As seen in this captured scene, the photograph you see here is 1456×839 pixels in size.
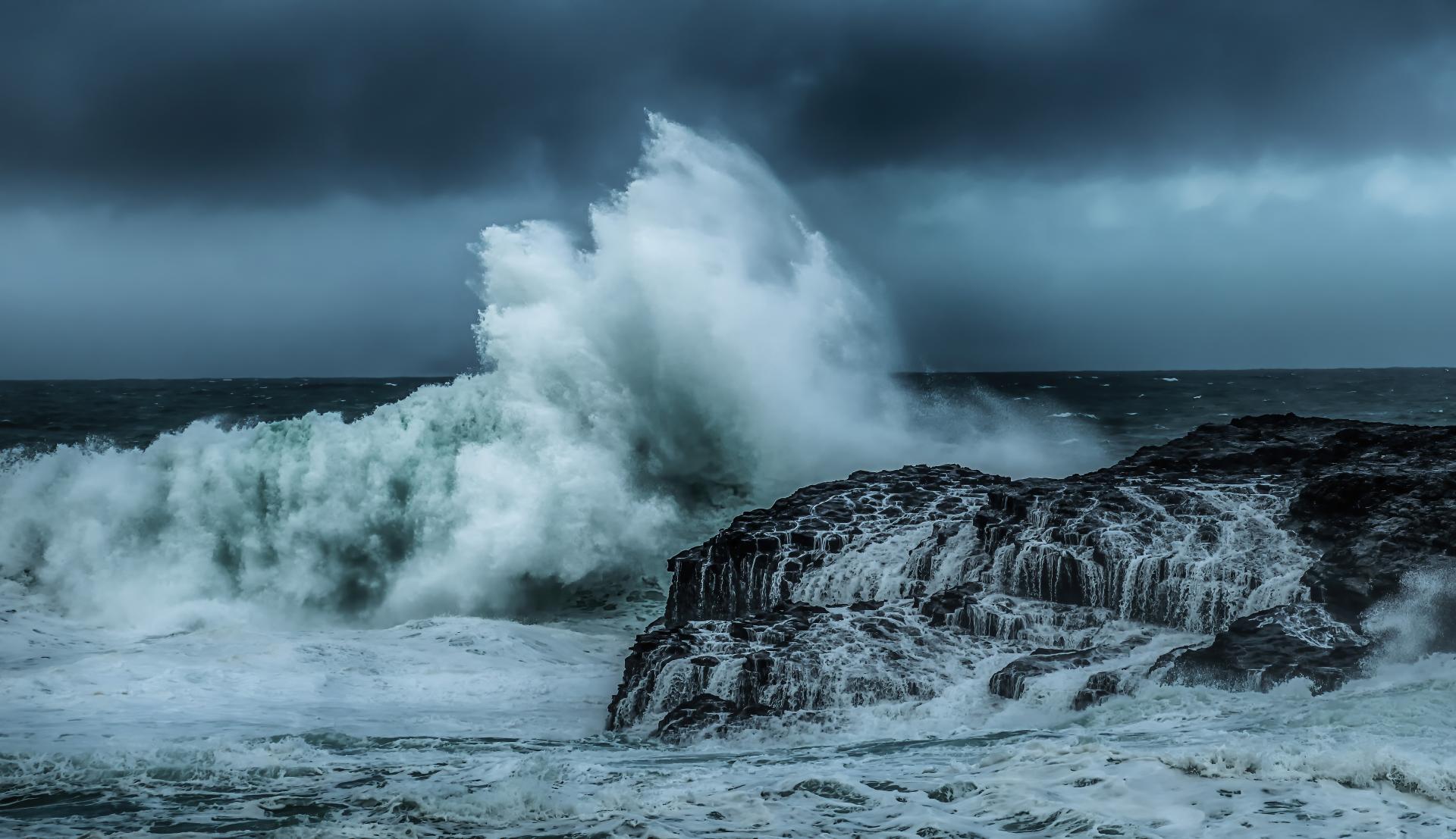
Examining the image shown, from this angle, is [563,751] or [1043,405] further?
[1043,405]

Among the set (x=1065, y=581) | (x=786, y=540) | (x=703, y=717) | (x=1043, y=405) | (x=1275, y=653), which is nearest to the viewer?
(x=1275, y=653)

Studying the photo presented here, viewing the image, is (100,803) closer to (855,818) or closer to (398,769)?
(398,769)

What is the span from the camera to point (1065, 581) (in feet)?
35.2

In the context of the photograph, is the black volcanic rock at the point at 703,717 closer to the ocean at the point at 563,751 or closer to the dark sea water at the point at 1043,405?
the ocean at the point at 563,751

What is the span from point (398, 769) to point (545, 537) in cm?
713

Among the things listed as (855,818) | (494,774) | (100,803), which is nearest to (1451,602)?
Answer: (855,818)

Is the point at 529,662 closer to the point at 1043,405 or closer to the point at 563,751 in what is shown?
the point at 563,751

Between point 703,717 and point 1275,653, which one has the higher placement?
point 1275,653

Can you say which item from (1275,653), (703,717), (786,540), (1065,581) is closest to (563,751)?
(703,717)

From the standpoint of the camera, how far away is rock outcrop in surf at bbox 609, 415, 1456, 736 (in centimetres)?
900

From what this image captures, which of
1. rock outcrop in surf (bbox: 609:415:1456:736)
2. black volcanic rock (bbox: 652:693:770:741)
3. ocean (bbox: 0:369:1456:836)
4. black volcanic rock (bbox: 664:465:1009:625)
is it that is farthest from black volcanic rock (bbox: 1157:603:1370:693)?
black volcanic rock (bbox: 664:465:1009:625)

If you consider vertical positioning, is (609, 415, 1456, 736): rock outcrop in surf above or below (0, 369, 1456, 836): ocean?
above

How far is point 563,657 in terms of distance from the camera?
12.1m

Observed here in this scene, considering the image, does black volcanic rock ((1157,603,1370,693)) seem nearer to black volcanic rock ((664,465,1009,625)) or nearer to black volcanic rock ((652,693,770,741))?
black volcanic rock ((652,693,770,741))
